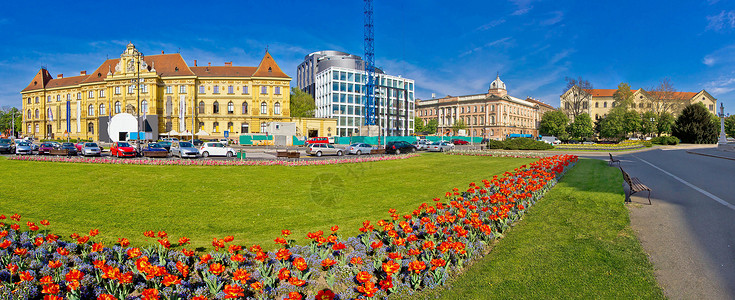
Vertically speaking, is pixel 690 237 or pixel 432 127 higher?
pixel 432 127

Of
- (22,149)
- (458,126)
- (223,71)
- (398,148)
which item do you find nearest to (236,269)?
(398,148)

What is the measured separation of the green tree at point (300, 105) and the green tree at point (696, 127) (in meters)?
77.2

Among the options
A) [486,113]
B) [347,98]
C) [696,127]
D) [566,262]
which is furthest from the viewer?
[486,113]

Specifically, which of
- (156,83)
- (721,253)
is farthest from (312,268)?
(156,83)

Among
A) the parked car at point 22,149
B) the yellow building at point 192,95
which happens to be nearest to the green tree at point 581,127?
the yellow building at point 192,95

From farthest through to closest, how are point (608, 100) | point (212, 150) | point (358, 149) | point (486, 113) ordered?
point (608, 100)
point (486, 113)
point (358, 149)
point (212, 150)

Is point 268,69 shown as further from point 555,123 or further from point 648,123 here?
point 648,123

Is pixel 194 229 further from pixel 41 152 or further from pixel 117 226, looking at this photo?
pixel 41 152

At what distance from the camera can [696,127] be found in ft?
189

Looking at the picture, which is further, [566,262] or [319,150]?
[319,150]

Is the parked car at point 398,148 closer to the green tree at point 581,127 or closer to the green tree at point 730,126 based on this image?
the green tree at point 581,127

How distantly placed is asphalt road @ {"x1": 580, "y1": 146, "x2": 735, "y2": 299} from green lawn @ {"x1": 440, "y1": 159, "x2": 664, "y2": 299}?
0.24 m

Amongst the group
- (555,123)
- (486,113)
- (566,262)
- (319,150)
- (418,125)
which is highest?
(486,113)

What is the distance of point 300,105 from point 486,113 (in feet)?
191
